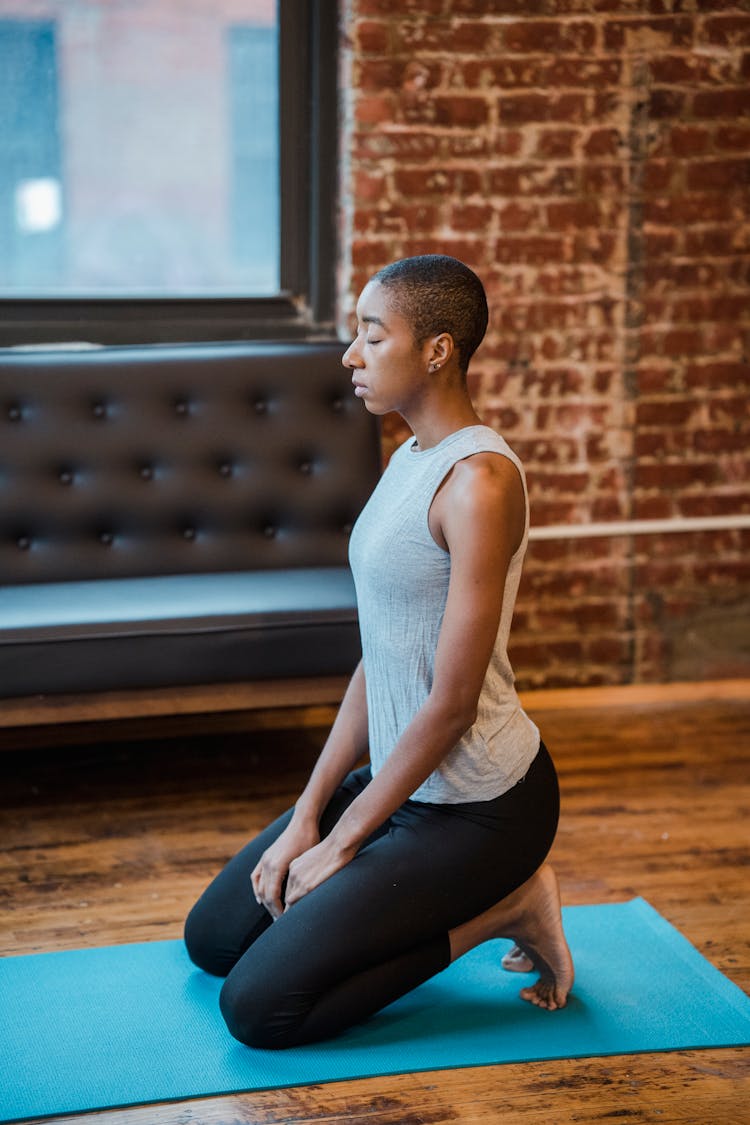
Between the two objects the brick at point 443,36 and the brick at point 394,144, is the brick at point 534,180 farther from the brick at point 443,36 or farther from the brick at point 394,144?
the brick at point 443,36

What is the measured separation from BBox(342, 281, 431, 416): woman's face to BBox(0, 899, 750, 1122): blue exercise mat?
0.90 metres

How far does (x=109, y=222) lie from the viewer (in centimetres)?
320

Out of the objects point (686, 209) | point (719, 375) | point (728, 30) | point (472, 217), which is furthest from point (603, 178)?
point (719, 375)

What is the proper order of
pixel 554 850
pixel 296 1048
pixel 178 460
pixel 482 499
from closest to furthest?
pixel 482 499
pixel 296 1048
pixel 554 850
pixel 178 460

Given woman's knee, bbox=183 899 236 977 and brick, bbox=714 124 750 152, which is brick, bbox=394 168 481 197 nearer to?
brick, bbox=714 124 750 152

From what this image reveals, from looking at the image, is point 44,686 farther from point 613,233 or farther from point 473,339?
point 613,233

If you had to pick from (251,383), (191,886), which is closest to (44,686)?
(191,886)

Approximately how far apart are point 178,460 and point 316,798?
4.13ft

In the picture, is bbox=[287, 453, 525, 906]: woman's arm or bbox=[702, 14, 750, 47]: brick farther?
bbox=[702, 14, 750, 47]: brick

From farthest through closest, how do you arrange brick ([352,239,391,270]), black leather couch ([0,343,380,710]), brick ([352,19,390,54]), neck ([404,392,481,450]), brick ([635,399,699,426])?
brick ([635,399,699,426]), brick ([352,239,391,270]), brick ([352,19,390,54]), black leather couch ([0,343,380,710]), neck ([404,392,481,450])

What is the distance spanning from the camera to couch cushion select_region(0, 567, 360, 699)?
2.46 meters

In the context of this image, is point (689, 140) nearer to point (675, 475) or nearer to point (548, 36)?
point (548, 36)

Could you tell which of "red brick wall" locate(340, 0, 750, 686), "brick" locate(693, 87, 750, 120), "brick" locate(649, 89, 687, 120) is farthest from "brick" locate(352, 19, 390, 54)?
"brick" locate(693, 87, 750, 120)

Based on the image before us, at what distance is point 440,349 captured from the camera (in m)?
1.71
